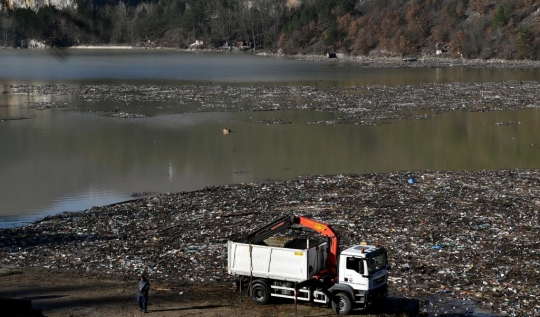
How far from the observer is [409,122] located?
35.2m

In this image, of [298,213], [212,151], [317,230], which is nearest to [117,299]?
[317,230]

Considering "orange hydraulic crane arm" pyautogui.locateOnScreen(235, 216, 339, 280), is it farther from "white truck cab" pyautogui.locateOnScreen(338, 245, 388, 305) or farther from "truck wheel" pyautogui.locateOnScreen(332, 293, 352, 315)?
"truck wheel" pyautogui.locateOnScreen(332, 293, 352, 315)

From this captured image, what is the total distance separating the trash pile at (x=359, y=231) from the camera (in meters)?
12.9

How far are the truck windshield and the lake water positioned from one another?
10891 mm

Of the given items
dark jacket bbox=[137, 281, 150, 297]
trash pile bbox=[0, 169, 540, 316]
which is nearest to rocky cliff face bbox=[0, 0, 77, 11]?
dark jacket bbox=[137, 281, 150, 297]

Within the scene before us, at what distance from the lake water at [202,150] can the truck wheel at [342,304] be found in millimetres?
10865

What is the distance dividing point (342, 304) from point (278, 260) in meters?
1.21

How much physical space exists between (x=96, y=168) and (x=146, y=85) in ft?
110

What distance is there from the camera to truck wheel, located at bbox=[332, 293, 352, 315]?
35.0ft

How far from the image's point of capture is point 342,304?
10.7 metres

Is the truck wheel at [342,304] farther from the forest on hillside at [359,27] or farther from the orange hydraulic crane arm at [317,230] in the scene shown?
the forest on hillside at [359,27]

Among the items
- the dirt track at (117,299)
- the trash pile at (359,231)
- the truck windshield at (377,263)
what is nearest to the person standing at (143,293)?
the dirt track at (117,299)

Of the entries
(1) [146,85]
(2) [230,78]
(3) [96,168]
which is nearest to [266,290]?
(3) [96,168]

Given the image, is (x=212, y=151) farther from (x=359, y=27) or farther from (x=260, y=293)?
(x=359, y=27)
